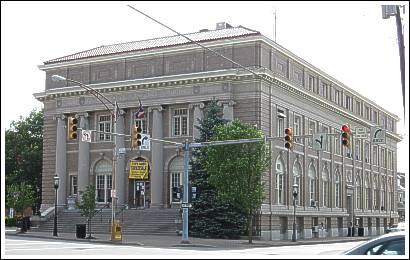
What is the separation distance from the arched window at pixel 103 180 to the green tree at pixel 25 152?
15427 mm

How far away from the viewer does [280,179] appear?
2111 inches

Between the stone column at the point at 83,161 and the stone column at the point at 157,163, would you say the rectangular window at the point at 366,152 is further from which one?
the stone column at the point at 83,161

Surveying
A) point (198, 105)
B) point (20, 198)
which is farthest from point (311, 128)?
point (20, 198)

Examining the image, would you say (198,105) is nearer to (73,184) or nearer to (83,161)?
(83,161)

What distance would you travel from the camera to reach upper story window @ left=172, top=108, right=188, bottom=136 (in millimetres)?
53094

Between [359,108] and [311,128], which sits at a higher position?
[359,108]

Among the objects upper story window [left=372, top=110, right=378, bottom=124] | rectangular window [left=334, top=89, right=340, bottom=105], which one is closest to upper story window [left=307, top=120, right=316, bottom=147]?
rectangular window [left=334, top=89, right=340, bottom=105]

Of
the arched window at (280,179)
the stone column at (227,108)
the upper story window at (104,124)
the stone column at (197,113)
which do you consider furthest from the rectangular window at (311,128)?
the upper story window at (104,124)

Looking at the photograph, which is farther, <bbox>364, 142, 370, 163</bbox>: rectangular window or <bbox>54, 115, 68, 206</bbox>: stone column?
<bbox>364, 142, 370, 163</bbox>: rectangular window

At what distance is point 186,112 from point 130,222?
9662 millimetres

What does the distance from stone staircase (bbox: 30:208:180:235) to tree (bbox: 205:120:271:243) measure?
27.7 feet

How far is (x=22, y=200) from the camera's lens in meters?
49.0

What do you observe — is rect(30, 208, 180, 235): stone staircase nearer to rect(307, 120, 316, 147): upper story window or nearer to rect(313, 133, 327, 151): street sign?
rect(307, 120, 316, 147): upper story window

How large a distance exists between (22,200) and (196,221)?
43.7 ft
